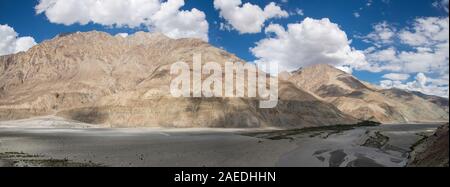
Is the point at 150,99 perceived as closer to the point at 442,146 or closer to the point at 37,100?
the point at 37,100

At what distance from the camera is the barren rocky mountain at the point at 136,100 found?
125m

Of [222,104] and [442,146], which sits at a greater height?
[222,104]

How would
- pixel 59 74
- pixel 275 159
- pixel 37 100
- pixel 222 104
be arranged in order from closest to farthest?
pixel 275 159 → pixel 222 104 → pixel 37 100 → pixel 59 74

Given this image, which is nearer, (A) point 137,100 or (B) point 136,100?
(A) point 137,100

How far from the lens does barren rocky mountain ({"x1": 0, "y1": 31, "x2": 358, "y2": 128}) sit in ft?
410

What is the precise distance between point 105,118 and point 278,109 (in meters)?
52.5

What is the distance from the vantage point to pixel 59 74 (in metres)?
191

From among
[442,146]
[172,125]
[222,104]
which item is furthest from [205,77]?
[442,146]

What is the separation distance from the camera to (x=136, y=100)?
446 feet
